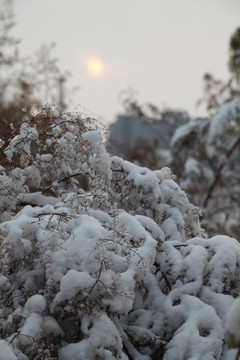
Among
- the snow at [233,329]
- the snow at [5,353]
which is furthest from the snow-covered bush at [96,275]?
the snow at [233,329]

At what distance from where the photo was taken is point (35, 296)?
2.36m

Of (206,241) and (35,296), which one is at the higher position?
(206,241)

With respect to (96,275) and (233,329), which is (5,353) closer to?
(96,275)

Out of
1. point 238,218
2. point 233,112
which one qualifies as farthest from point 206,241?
point 238,218

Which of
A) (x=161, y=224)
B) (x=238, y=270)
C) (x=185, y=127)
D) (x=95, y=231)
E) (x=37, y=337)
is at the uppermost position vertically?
(x=185, y=127)

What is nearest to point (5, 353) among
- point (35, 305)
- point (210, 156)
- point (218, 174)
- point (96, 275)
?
point (35, 305)

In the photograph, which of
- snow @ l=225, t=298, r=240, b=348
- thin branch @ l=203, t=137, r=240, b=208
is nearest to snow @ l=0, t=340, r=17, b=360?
snow @ l=225, t=298, r=240, b=348

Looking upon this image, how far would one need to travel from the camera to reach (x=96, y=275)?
91.4 inches

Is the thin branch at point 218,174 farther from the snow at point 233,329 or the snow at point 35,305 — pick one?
the snow at point 233,329

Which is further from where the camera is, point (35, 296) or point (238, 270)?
point (238, 270)

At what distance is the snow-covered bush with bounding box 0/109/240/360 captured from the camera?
227 cm

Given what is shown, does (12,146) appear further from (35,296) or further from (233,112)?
(233,112)

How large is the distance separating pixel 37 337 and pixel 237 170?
8.86 meters

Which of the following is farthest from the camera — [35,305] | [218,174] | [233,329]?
[218,174]
